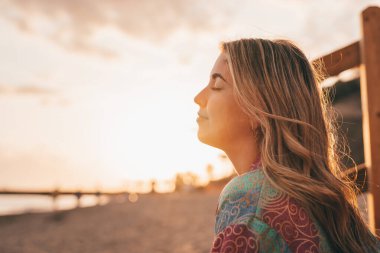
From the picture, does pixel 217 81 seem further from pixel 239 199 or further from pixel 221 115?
pixel 239 199

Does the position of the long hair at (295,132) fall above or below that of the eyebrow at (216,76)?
below

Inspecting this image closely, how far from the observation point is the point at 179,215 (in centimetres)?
1145

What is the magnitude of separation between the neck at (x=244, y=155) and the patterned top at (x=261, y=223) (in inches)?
6.4

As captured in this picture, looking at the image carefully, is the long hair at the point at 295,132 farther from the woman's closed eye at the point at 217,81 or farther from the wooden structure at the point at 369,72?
the wooden structure at the point at 369,72

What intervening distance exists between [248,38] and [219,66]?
181 millimetres

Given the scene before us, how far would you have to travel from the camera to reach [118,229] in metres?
10.0

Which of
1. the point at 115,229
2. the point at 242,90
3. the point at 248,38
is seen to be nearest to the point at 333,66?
the point at 248,38

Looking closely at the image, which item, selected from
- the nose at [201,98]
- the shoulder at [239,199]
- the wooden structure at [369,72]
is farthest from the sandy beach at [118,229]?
the shoulder at [239,199]

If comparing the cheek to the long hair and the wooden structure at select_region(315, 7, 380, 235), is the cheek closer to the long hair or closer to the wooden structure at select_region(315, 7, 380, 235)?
the long hair

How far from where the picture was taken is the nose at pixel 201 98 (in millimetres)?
1669

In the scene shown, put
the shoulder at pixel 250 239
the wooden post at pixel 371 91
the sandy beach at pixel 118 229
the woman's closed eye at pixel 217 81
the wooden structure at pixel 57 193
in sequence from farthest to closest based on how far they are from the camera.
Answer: the wooden structure at pixel 57 193 → the sandy beach at pixel 118 229 → the wooden post at pixel 371 91 → the woman's closed eye at pixel 217 81 → the shoulder at pixel 250 239

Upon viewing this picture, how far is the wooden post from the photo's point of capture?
8.57ft

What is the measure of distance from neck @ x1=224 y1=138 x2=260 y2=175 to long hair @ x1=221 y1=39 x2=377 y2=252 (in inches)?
1.4

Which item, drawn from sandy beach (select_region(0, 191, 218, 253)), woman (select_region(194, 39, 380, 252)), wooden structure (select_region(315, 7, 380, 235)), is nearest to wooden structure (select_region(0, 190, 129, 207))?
sandy beach (select_region(0, 191, 218, 253))
